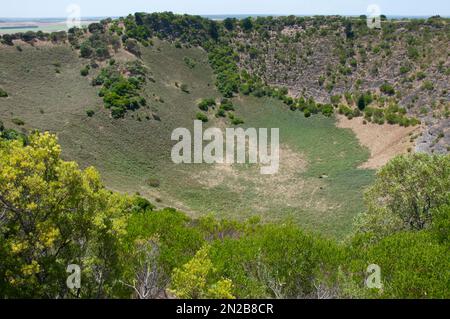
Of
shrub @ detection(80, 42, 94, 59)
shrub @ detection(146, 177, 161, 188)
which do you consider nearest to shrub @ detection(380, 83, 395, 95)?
shrub @ detection(146, 177, 161, 188)

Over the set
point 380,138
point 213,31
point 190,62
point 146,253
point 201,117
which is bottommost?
point 380,138

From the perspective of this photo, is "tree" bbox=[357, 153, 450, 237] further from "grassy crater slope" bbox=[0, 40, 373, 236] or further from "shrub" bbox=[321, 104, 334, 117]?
"shrub" bbox=[321, 104, 334, 117]

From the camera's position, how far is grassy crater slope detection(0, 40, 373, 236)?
49156mm

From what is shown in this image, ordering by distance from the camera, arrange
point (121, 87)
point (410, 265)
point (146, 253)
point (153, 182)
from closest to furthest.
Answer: point (410, 265)
point (146, 253)
point (153, 182)
point (121, 87)

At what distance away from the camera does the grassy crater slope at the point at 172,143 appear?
1935 inches

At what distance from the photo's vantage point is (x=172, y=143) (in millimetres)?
63625

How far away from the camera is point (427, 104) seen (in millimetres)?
71188

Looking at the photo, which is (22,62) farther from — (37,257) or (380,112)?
(37,257)

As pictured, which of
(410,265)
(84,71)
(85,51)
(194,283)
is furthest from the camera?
(85,51)

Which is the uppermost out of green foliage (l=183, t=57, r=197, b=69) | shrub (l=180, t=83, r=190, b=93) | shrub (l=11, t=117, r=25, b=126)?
green foliage (l=183, t=57, r=197, b=69)

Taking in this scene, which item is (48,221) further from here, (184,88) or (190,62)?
(190,62)

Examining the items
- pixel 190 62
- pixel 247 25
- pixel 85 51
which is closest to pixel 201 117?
pixel 190 62

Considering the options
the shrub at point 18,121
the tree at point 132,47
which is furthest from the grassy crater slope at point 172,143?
the tree at point 132,47
